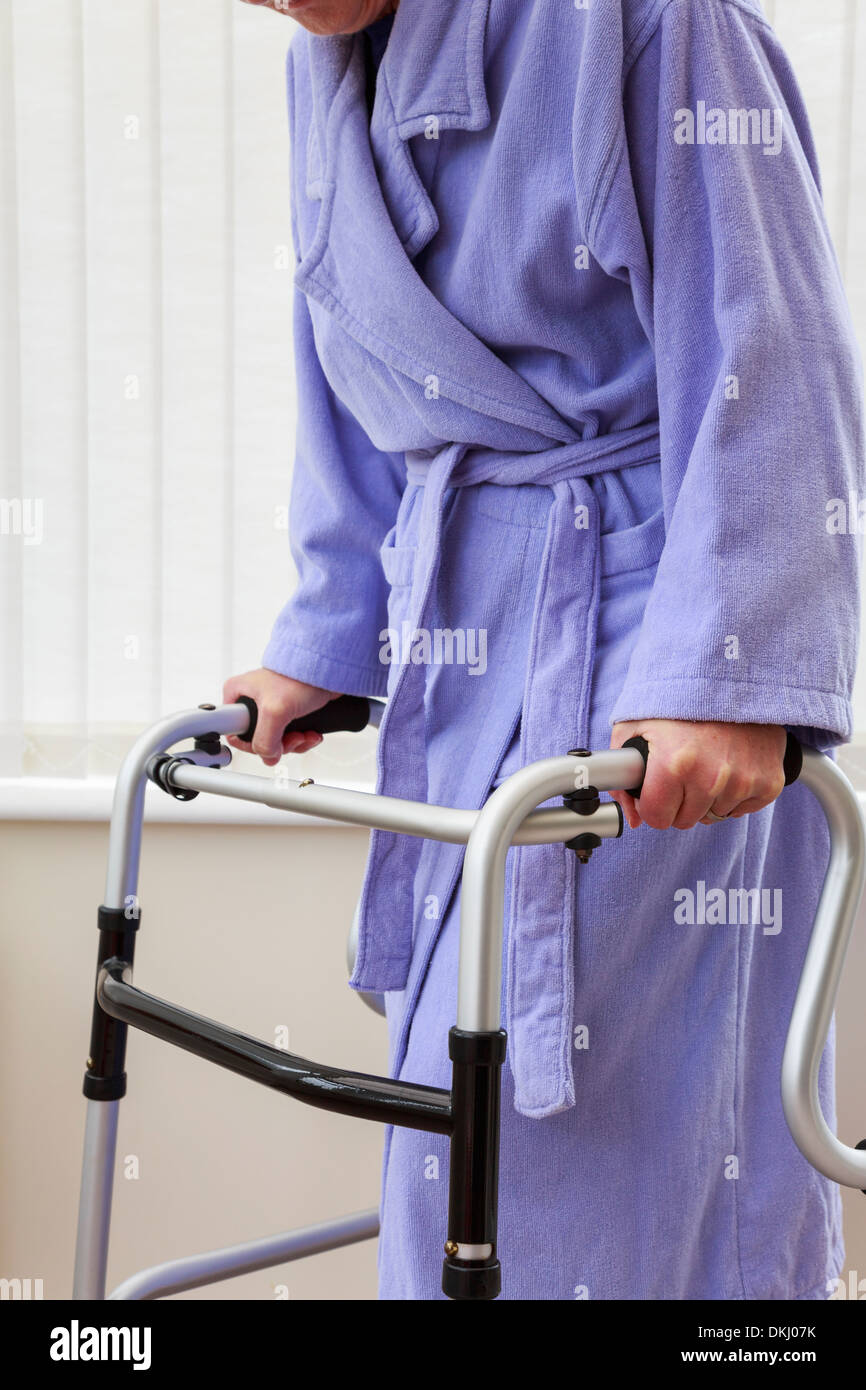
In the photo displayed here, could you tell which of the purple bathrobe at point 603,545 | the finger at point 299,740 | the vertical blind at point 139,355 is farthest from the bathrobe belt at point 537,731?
the vertical blind at point 139,355

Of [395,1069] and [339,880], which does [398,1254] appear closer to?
[395,1069]

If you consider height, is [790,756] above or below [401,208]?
below

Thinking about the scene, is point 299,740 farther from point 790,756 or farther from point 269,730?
point 790,756

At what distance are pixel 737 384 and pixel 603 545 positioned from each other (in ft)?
0.47

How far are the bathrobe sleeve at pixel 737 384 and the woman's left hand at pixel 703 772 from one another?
1cm

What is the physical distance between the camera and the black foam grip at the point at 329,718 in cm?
104

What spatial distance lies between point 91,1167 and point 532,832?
55cm

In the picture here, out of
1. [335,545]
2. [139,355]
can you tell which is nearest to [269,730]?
[335,545]

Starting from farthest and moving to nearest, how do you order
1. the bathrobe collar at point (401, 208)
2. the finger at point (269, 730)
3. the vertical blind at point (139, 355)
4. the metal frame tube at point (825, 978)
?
the vertical blind at point (139, 355) → the finger at point (269, 730) → the bathrobe collar at point (401, 208) → the metal frame tube at point (825, 978)

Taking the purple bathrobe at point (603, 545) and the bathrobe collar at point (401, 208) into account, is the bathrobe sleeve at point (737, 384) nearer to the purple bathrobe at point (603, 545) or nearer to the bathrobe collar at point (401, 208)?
the purple bathrobe at point (603, 545)

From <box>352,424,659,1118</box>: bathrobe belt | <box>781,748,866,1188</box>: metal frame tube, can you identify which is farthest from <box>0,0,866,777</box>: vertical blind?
<box>781,748,866,1188</box>: metal frame tube

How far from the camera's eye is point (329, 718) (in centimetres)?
106

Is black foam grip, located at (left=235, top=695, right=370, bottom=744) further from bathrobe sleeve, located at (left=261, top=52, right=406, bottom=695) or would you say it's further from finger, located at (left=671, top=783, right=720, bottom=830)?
finger, located at (left=671, top=783, right=720, bottom=830)

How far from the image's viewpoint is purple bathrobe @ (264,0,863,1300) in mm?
700
